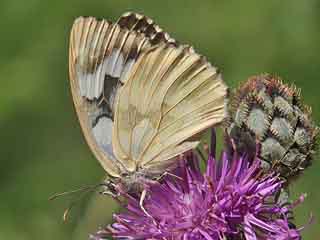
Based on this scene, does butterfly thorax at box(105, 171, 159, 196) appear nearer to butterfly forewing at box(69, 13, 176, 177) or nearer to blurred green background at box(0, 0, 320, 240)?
butterfly forewing at box(69, 13, 176, 177)

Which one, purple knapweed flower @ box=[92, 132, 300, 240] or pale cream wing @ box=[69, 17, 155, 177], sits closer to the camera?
purple knapweed flower @ box=[92, 132, 300, 240]

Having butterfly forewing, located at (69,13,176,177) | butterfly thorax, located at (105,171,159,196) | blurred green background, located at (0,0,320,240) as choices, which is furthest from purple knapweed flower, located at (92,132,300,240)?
blurred green background, located at (0,0,320,240)

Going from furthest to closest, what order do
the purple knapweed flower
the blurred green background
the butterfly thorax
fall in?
the blurred green background → the butterfly thorax → the purple knapweed flower

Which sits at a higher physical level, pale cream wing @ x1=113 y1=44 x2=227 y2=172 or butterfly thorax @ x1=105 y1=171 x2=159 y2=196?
pale cream wing @ x1=113 y1=44 x2=227 y2=172

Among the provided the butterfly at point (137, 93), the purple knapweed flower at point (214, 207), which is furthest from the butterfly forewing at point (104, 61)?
the purple knapweed flower at point (214, 207)

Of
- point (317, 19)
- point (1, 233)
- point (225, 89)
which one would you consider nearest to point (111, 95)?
point (225, 89)

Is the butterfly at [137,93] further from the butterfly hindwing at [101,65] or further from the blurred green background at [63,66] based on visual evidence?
the blurred green background at [63,66]
